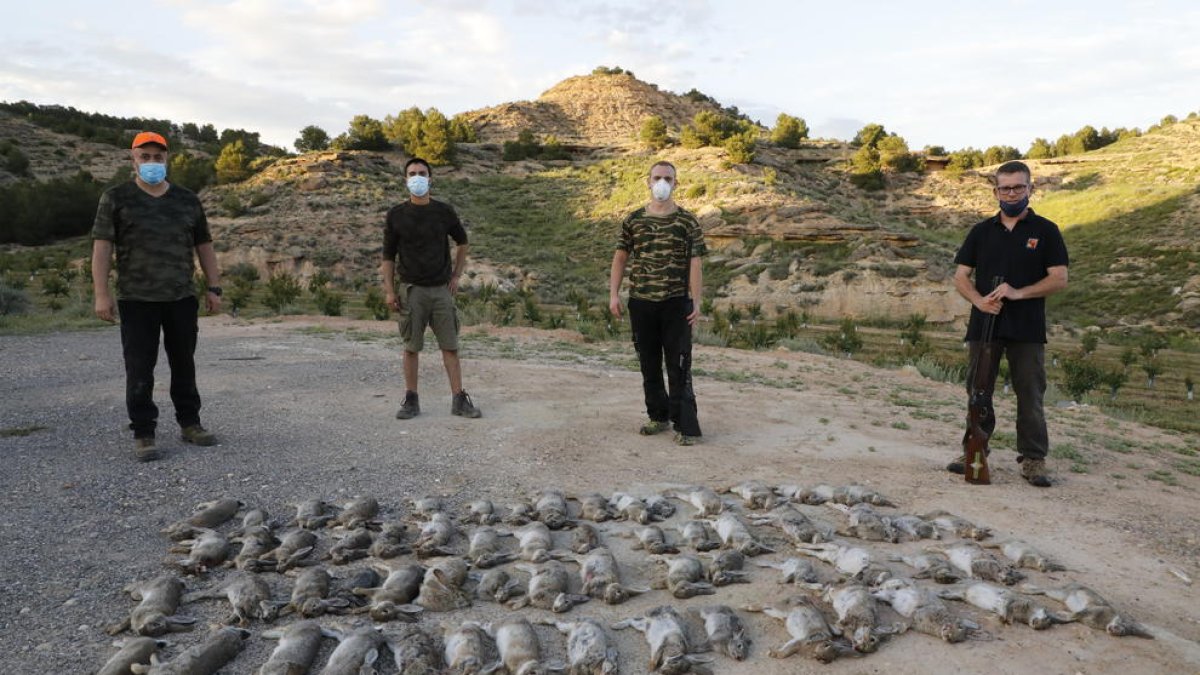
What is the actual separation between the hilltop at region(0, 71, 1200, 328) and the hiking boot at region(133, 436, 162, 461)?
23.1m

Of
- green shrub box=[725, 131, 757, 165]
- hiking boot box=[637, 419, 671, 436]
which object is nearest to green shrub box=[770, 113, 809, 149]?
green shrub box=[725, 131, 757, 165]

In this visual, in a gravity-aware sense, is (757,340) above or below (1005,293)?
below

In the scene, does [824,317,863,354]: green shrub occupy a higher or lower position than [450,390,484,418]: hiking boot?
lower

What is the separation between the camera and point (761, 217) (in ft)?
121

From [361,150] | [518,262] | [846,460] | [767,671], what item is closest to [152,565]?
[767,671]

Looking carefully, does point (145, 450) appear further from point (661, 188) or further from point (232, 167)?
point (232, 167)

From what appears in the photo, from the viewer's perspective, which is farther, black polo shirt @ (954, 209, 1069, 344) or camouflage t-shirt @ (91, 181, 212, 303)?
camouflage t-shirt @ (91, 181, 212, 303)

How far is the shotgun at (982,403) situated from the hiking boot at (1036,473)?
0.33 m

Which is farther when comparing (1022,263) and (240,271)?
(240,271)

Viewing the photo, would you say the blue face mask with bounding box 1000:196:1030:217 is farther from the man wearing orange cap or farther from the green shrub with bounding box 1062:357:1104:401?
the green shrub with bounding box 1062:357:1104:401

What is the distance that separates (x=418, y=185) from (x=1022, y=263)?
15.3ft

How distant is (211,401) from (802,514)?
589 centimetres

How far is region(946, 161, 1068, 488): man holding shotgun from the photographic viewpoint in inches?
204

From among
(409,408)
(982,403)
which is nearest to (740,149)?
(409,408)
